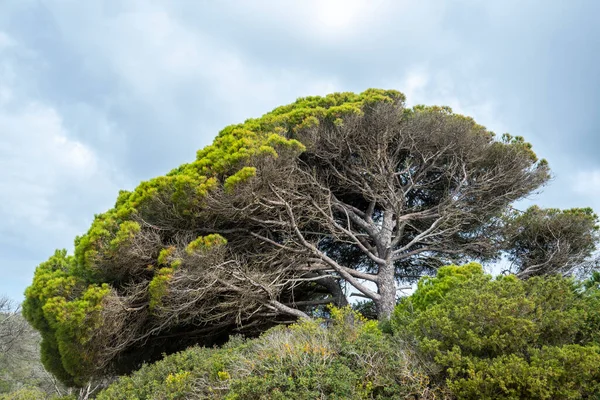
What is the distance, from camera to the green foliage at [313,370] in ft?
17.2

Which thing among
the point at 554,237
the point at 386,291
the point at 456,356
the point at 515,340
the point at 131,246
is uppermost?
the point at 554,237

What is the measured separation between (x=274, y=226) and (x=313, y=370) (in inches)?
260

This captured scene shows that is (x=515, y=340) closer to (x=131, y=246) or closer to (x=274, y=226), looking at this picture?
(x=274, y=226)

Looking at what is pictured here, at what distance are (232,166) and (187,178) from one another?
103cm

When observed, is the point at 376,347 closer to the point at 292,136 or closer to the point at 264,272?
the point at 264,272

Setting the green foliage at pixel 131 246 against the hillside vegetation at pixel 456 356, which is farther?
the green foliage at pixel 131 246

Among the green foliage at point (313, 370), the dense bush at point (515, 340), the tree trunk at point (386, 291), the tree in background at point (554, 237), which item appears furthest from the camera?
the tree in background at point (554, 237)

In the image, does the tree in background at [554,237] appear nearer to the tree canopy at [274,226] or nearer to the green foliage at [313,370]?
the tree canopy at [274,226]

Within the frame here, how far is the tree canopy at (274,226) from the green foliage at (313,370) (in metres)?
3.61

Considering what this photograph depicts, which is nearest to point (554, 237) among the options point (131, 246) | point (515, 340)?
point (515, 340)

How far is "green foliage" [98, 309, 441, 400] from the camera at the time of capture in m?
5.25

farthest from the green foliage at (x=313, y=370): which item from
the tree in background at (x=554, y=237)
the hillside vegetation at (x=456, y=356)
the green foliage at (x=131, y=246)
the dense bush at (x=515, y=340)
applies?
the tree in background at (x=554, y=237)

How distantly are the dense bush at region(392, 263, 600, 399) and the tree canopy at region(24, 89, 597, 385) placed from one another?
5.44 metres

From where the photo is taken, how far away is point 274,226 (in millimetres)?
11852
